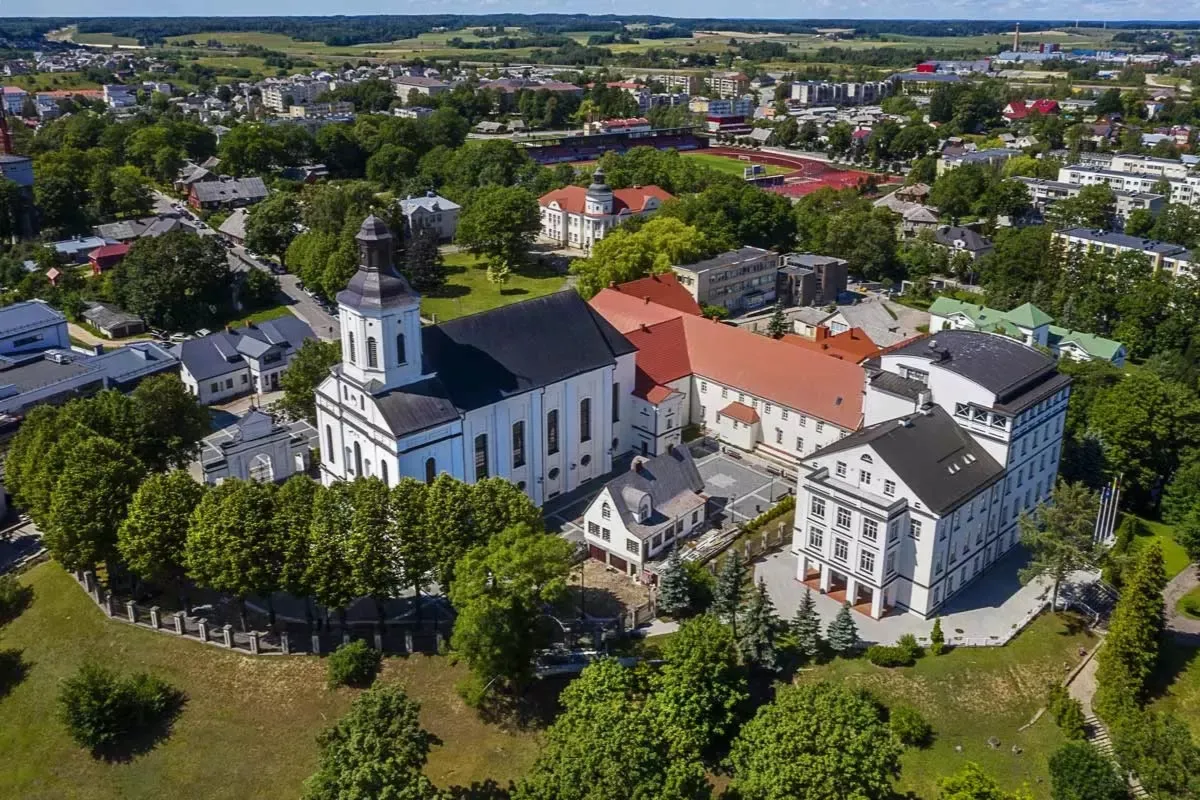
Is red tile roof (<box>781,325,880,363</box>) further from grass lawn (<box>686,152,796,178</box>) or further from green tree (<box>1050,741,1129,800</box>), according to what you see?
grass lawn (<box>686,152,796,178</box>)

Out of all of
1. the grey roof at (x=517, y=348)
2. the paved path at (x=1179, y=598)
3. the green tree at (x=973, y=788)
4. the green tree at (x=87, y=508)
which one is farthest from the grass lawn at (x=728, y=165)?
the green tree at (x=973, y=788)

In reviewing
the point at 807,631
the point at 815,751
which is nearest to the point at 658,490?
the point at 807,631

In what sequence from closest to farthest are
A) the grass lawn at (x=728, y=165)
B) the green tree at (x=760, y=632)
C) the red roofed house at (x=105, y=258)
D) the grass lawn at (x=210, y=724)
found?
the grass lawn at (x=210, y=724) → the green tree at (x=760, y=632) → the red roofed house at (x=105, y=258) → the grass lawn at (x=728, y=165)

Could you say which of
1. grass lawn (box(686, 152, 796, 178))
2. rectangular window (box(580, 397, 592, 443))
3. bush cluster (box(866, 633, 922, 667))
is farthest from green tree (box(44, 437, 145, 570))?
grass lawn (box(686, 152, 796, 178))

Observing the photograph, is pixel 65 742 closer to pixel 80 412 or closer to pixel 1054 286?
pixel 80 412

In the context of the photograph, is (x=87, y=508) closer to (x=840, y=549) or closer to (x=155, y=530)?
(x=155, y=530)

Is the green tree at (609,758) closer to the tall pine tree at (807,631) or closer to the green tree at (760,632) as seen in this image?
the green tree at (760,632)

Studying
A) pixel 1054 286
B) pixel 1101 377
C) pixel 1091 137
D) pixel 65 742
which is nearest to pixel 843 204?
pixel 1054 286
